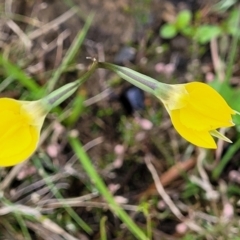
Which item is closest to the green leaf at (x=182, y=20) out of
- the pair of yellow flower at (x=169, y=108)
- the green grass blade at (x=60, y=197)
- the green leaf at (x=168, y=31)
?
the green leaf at (x=168, y=31)

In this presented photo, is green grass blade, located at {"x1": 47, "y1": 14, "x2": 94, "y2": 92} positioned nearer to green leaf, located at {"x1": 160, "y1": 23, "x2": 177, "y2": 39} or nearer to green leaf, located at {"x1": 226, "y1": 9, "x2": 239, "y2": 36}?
green leaf, located at {"x1": 160, "y1": 23, "x2": 177, "y2": 39}

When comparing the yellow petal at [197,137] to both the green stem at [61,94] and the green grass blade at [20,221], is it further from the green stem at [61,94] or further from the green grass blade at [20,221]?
the green grass blade at [20,221]

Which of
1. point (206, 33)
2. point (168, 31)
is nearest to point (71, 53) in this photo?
point (168, 31)

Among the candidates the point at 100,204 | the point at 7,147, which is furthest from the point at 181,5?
the point at 7,147

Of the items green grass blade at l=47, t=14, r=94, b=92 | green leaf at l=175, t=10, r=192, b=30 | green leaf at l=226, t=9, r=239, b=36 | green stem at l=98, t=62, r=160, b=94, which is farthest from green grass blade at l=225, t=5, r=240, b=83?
green stem at l=98, t=62, r=160, b=94

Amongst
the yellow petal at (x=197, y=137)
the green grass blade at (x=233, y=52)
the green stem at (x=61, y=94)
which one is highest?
the green stem at (x=61, y=94)

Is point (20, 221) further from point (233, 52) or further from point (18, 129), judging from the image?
point (233, 52)

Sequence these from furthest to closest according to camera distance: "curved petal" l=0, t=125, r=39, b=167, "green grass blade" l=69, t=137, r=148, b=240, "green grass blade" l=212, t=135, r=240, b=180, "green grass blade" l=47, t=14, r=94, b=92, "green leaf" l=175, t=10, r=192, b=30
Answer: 1. "green leaf" l=175, t=10, r=192, b=30
2. "green grass blade" l=47, t=14, r=94, b=92
3. "green grass blade" l=212, t=135, r=240, b=180
4. "green grass blade" l=69, t=137, r=148, b=240
5. "curved petal" l=0, t=125, r=39, b=167
